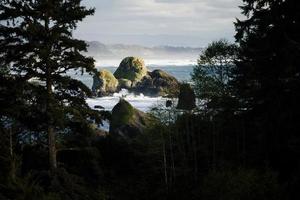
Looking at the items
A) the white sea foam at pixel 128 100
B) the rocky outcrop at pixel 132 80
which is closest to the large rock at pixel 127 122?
the white sea foam at pixel 128 100

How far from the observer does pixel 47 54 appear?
20594 mm

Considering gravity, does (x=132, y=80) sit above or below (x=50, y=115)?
above

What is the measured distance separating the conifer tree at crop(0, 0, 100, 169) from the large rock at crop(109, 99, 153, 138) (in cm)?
3019

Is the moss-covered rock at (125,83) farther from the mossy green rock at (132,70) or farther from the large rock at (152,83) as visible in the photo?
the large rock at (152,83)

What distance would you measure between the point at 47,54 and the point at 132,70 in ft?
407

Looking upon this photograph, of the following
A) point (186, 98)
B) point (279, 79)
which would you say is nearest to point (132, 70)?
point (186, 98)

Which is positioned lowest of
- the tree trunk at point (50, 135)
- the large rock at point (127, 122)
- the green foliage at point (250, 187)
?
the green foliage at point (250, 187)

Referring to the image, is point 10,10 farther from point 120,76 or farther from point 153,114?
point 120,76

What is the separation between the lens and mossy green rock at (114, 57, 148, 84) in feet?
469

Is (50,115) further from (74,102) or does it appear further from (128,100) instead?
(128,100)

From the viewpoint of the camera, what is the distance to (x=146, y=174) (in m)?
43.0

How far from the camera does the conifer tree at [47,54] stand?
20656mm

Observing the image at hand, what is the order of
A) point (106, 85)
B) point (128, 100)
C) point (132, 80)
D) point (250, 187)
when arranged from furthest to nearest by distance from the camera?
point (132, 80), point (106, 85), point (128, 100), point (250, 187)

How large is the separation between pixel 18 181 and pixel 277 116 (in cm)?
950
